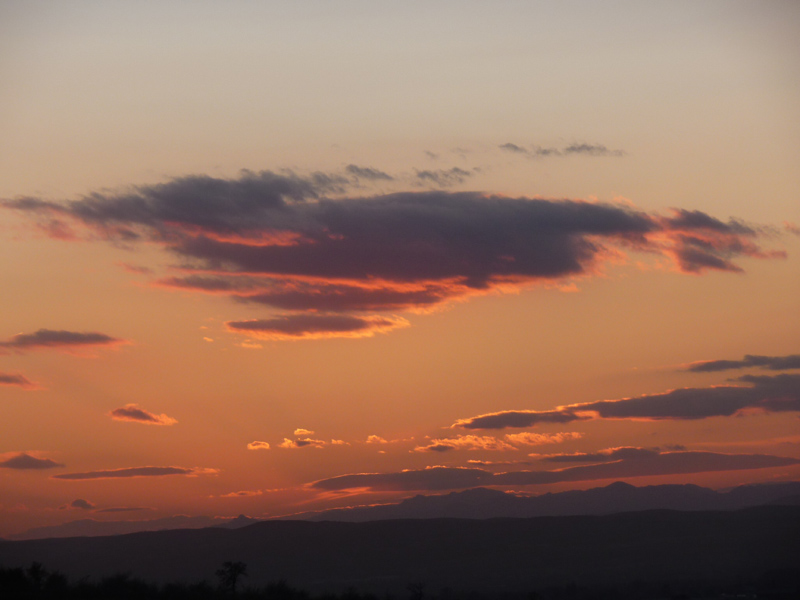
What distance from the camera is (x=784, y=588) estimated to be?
150 meters

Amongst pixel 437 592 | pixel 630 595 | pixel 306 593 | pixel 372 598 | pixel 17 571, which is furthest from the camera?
pixel 437 592

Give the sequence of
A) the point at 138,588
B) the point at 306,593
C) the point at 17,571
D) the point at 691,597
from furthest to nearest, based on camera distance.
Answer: the point at 691,597
the point at 306,593
the point at 138,588
the point at 17,571

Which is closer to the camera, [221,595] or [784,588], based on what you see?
[221,595]

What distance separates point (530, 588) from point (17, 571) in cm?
14608

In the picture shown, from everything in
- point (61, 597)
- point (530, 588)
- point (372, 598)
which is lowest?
point (530, 588)

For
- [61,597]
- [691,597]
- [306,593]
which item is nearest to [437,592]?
[691,597]

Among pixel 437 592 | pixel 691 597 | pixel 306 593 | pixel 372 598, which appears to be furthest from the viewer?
pixel 437 592

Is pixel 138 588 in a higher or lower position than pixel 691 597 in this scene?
higher

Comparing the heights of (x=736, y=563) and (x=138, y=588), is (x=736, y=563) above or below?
below

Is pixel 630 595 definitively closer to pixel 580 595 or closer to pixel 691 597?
pixel 580 595

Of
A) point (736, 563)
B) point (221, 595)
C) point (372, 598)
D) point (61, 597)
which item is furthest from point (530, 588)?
point (61, 597)

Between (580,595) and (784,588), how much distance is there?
3780cm

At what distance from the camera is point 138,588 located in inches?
2997

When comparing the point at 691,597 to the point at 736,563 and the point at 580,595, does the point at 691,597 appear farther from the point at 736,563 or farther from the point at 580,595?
the point at 736,563
